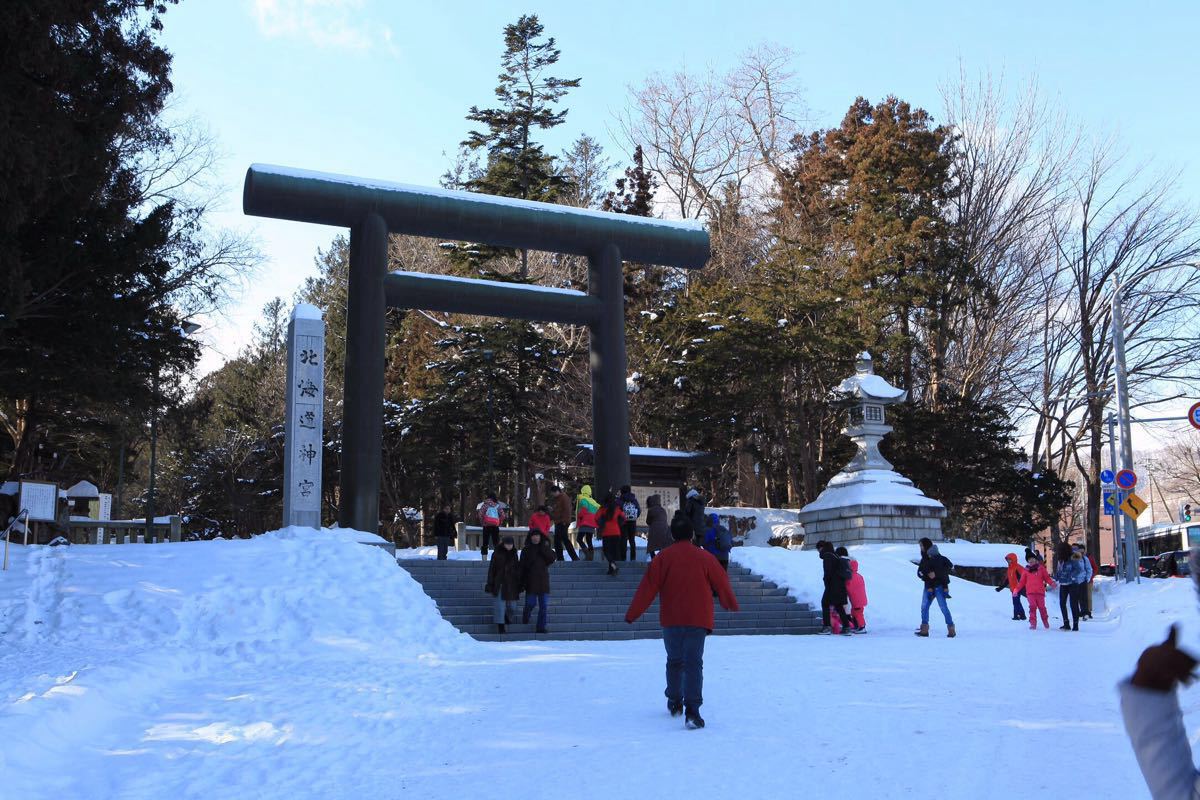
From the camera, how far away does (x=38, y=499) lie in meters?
19.2

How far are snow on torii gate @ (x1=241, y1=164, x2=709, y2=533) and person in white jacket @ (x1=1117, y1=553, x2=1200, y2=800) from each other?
17115 millimetres

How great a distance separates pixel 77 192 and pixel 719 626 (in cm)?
1194

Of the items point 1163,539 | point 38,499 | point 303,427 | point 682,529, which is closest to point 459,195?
point 303,427

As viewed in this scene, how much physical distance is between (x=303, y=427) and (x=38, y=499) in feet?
18.3

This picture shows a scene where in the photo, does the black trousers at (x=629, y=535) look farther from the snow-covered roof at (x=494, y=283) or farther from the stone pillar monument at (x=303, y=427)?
the stone pillar monument at (x=303, y=427)

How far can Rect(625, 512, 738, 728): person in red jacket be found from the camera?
8.09m

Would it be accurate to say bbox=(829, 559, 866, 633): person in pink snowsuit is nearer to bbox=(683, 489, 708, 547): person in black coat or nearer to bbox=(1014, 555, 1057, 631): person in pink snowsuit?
bbox=(683, 489, 708, 547): person in black coat

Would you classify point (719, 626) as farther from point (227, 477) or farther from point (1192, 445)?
point (1192, 445)

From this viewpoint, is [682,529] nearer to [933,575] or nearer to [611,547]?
[933,575]

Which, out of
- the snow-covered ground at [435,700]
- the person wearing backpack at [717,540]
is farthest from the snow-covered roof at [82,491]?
the person wearing backpack at [717,540]

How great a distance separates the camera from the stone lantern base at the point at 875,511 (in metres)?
24.9

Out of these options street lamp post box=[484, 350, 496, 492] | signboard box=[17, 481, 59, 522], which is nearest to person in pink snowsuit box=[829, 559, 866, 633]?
signboard box=[17, 481, 59, 522]

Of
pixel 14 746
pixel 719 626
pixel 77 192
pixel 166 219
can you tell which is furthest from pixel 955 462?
pixel 14 746

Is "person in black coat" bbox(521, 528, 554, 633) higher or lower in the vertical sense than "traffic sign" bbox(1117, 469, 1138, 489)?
lower
